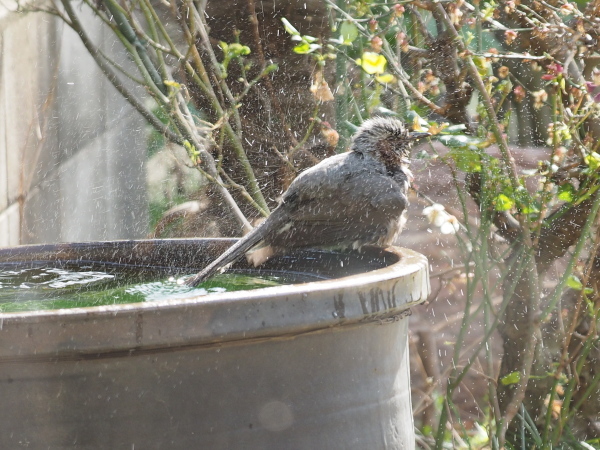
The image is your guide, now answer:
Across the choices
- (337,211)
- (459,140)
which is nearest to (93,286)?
(337,211)

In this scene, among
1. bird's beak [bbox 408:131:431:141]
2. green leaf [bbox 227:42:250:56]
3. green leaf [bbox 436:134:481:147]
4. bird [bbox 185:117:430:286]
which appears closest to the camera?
green leaf [bbox 436:134:481:147]

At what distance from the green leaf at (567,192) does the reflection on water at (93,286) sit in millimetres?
1159

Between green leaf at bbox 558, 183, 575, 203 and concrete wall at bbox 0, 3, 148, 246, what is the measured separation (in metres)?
2.53

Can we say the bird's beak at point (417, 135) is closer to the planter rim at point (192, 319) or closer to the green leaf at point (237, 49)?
the green leaf at point (237, 49)

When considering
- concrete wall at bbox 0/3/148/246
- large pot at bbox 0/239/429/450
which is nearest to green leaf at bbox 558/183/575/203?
large pot at bbox 0/239/429/450

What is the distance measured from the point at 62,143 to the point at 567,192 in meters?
3.10

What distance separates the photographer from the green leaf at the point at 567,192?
2.94m

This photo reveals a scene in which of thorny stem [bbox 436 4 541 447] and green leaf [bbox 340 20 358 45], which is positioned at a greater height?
green leaf [bbox 340 20 358 45]

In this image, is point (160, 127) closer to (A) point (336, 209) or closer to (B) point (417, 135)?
(A) point (336, 209)

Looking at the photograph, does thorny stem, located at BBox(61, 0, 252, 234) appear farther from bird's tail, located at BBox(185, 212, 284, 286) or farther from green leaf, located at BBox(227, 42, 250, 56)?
bird's tail, located at BBox(185, 212, 284, 286)

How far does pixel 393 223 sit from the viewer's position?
312 cm

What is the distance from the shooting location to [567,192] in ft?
9.64

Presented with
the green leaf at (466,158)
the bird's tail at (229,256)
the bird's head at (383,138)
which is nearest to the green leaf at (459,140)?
the green leaf at (466,158)

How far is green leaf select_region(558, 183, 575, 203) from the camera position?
2.94 meters
